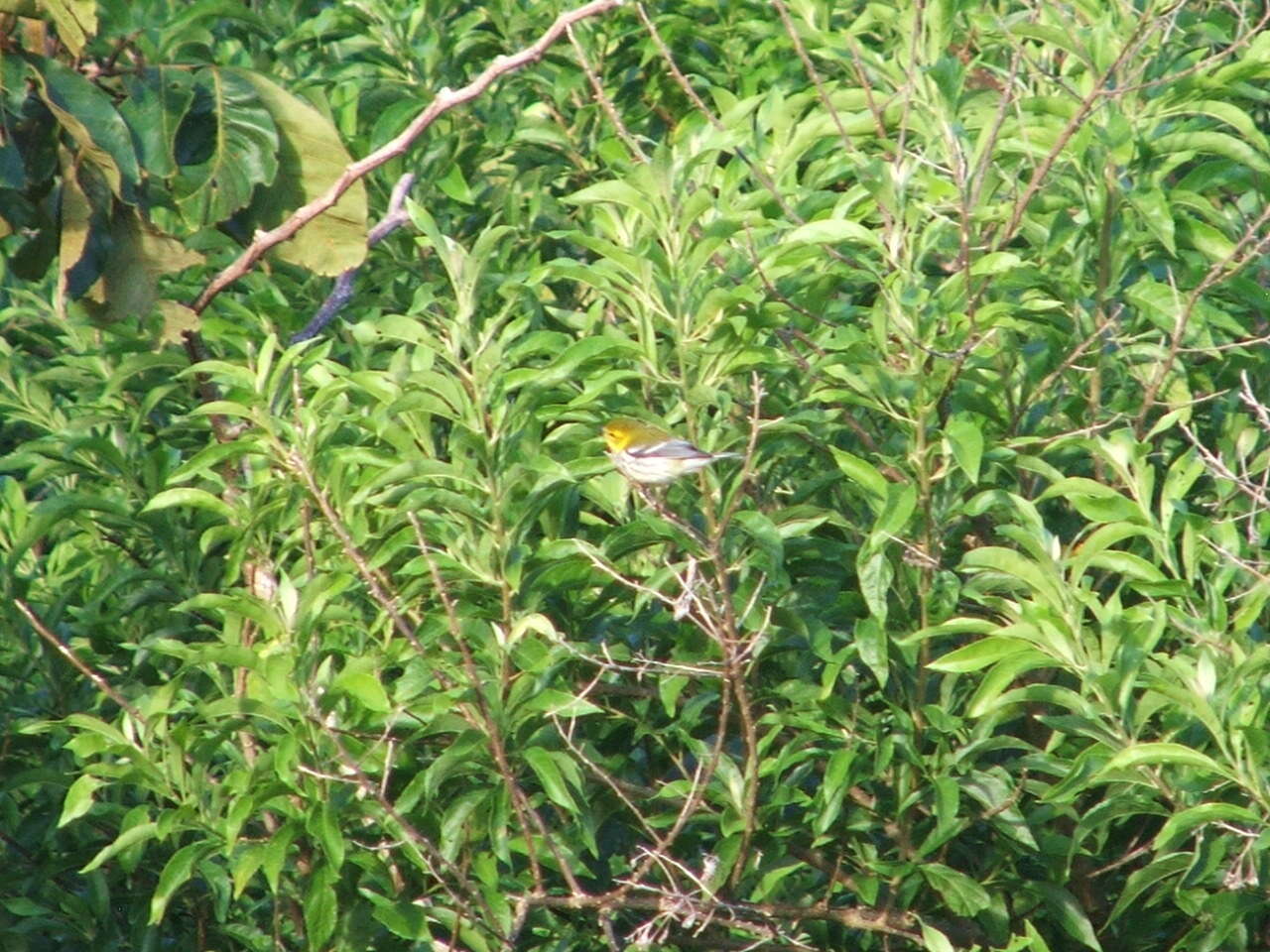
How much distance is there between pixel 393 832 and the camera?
3867 mm

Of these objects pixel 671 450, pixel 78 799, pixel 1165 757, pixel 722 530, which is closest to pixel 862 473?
pixel 722 530

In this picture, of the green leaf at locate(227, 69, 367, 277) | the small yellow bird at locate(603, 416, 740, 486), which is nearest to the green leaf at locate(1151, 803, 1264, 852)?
the small yellow bird at locate(603, 416, 740, 486)

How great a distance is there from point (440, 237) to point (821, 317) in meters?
0.90

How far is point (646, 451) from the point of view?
400 centimetres

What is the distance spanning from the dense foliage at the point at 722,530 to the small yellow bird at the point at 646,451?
57 mm

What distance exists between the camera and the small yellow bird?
12.8 ft

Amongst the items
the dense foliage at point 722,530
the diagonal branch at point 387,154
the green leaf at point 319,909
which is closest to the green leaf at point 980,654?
the dense foliage at point 722,530

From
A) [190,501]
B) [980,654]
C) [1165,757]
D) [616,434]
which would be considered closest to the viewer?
[1165,757]

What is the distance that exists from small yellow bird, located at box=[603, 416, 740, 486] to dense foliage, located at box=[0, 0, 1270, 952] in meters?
0.06

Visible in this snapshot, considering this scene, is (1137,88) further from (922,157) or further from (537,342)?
(537,342)

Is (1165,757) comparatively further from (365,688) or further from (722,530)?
(365,688)

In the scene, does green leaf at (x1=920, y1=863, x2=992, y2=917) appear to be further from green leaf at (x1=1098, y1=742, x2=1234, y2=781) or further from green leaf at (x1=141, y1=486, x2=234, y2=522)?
green leaf at (x1=141, y1=486, x2=234, y2=522)

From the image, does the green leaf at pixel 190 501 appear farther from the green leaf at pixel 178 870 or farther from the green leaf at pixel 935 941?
the green leaf at pixel 935 941

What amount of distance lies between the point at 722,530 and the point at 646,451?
435 millimetres
